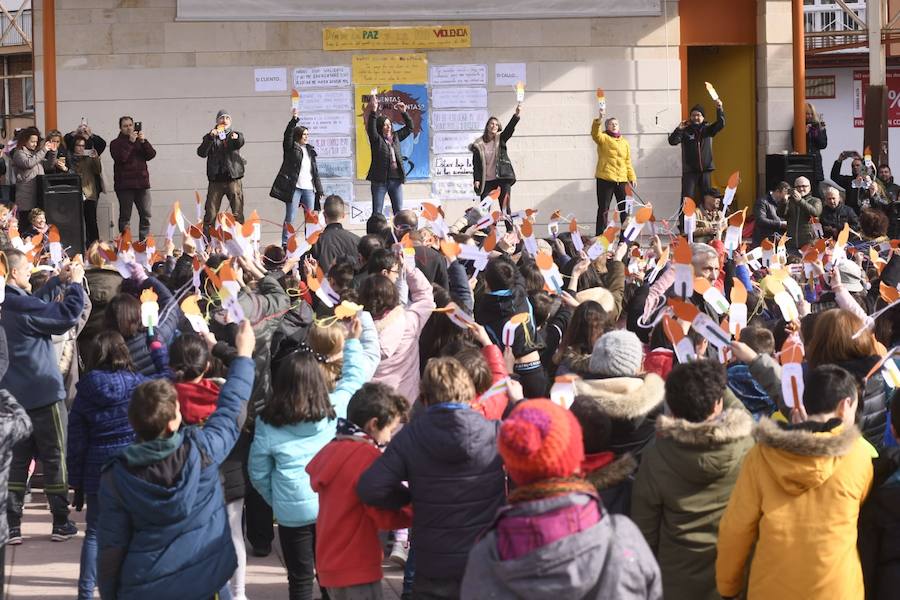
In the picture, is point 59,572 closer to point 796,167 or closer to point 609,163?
point 609,163

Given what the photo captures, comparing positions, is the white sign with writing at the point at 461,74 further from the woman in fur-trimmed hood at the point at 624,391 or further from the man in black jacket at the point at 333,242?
the woman in fur-trimmed hood at the point at 624,391

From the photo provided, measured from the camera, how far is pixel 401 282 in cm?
723

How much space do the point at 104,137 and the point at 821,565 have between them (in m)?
14.3

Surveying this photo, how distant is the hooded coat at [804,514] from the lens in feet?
13.4

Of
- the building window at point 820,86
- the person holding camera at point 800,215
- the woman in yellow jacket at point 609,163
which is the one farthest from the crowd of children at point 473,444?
the building window at point 820,86

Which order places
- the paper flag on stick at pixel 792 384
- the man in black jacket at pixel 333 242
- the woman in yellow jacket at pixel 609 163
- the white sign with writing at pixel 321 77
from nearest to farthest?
the paper flag on stick at pixel 792 384, the man in black jacket at pixel 333 242, the woman in yellow jacket at pixel 609 163, the white sign with writing at pixel 321 77

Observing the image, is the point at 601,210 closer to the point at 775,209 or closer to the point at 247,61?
the point at 775,209

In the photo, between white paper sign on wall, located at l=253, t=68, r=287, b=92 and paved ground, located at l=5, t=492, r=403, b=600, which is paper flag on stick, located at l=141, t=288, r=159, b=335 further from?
white paper sign on wall, located at l=253, t=68, r=287, b=92

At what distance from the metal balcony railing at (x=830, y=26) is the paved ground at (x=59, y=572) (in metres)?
19.6

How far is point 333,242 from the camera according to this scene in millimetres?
9578

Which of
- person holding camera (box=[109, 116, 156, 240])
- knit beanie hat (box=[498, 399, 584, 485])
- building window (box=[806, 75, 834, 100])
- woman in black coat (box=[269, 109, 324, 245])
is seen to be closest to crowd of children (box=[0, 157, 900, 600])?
knit beanie hat (box=[498, 399, 584, 485])

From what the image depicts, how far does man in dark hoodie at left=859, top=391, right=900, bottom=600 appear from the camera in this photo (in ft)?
13.6

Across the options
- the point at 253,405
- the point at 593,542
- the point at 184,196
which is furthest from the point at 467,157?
the point at 593,542

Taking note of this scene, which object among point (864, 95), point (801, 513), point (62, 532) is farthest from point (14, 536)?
point (864, 95)
